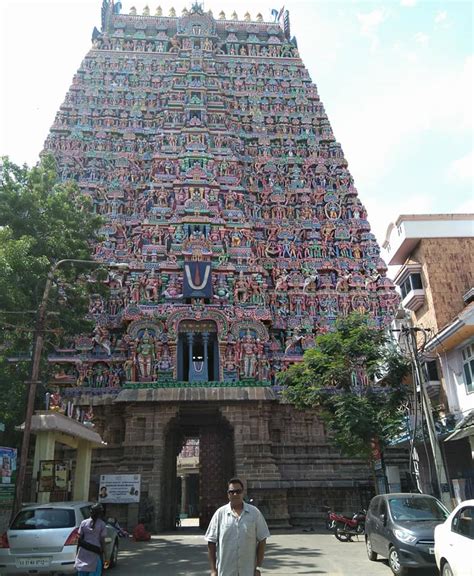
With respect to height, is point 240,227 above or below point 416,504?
above

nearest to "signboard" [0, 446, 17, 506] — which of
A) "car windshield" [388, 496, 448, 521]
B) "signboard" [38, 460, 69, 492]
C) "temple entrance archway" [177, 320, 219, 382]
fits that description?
"signboard" [38, 460, 69, 492]

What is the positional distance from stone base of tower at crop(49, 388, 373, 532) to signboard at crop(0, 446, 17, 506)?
9825mm

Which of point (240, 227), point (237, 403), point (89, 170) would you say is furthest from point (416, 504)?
point (89, 170)

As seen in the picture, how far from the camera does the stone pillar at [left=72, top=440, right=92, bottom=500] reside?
17.0 meters

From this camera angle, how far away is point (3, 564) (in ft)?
32.4

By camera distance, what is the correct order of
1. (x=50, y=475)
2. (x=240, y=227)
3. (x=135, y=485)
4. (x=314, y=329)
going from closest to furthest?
(x=50, y=475) → (x=135, y=485) → (x=314, y=329) → (x=240, y=227)

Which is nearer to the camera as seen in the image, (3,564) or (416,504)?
(3,564)

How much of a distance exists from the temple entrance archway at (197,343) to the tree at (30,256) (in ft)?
22.1

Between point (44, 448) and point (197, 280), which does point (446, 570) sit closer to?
point (44, 448)

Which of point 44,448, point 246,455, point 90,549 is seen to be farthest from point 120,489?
point 90,549

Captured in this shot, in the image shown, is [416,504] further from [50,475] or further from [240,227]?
[240,227]

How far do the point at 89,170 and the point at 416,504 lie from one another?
90.5 ft

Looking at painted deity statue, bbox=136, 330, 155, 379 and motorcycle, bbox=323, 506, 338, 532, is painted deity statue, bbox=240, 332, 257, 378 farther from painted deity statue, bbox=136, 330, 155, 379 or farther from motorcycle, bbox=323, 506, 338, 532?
motorcycle, bbox=323, 506, 338, 532

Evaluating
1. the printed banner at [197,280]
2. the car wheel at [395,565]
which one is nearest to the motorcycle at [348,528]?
the car wheel at [395,565]
